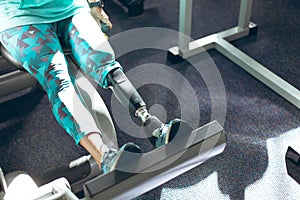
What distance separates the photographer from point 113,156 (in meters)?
1.31

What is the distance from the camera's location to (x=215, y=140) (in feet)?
4.22

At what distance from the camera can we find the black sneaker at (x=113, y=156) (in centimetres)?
128

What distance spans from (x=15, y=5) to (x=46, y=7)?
107mm

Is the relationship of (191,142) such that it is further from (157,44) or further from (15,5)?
A: (157,44)

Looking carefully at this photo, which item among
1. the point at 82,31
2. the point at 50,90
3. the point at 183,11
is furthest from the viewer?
the point at 183,11

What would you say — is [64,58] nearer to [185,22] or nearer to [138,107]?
[138,107]

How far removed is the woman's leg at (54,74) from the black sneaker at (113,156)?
0.10 feet

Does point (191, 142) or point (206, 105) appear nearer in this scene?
point (191, 142)

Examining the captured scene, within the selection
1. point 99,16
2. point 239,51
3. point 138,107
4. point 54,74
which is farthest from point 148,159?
point 239,51

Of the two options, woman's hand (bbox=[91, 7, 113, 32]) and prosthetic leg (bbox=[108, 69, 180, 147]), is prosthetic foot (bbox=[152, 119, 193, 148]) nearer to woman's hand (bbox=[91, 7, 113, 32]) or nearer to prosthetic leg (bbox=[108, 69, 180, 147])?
prosthetic leg (bbox=[108, 69, 180, 147])

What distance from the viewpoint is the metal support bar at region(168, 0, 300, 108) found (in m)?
2.19

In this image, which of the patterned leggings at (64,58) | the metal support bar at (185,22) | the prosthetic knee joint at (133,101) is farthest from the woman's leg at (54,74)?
the metal support bar at (185,22)

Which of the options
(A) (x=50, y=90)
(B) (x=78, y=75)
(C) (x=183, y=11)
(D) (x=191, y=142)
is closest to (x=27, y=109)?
(B) (x=78, y=75)

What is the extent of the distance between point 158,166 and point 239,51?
1368 millimetres
